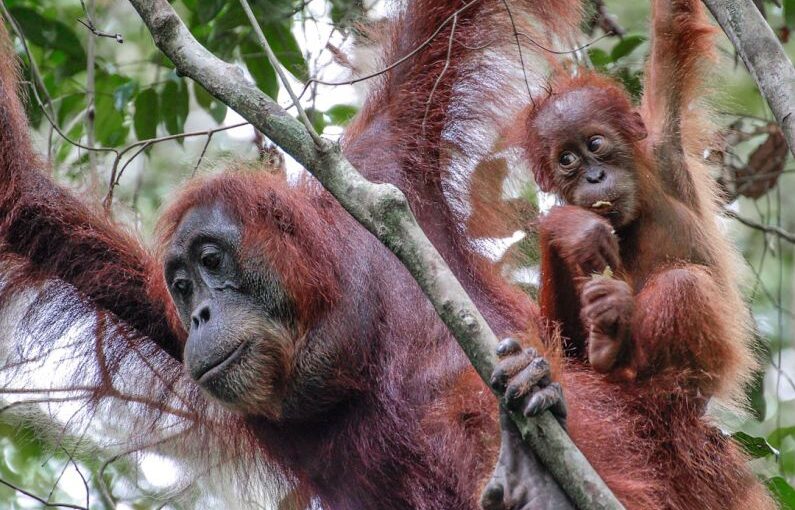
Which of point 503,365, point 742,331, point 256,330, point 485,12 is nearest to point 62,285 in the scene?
point 256,330

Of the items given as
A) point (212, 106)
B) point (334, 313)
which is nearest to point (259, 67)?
point (212, 106)

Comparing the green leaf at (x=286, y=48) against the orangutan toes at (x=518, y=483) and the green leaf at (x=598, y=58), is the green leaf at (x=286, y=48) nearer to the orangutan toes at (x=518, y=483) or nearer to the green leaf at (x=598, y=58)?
the green leaf at (x=598, y=58)

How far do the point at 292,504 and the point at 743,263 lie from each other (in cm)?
239

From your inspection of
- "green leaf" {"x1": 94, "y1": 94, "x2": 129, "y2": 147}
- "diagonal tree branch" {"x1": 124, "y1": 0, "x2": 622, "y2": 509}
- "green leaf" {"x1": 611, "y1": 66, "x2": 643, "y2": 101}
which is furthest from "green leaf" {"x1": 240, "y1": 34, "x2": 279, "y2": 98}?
"diagonal tree branch" {"x1": 124, "y1": 0, "x2": 622, "y2": 509}

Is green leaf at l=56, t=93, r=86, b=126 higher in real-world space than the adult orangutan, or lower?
higher

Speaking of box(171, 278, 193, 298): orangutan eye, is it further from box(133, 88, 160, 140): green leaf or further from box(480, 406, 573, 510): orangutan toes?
box(133, 88, 160, 140): green leaf

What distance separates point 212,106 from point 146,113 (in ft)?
1.29

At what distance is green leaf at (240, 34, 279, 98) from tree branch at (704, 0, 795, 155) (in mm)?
3223

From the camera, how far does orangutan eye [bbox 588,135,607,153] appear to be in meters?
4.50

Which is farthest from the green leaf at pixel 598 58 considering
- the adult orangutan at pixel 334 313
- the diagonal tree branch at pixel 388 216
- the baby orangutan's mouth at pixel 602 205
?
the diagonal tree branch at pixel 388 216

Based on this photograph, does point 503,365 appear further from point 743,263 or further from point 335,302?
point 743,263

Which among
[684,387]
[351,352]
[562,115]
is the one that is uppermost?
[562,115]

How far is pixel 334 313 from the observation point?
14.3 feet

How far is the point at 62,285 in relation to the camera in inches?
196
